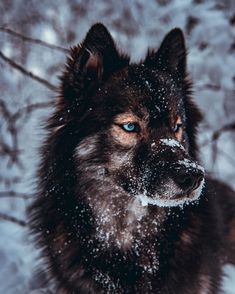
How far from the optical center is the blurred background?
5.23 metres

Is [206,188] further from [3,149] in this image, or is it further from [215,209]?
[3,149]

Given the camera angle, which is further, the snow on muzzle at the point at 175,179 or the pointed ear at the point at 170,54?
the pointed ear at the point at 170,54

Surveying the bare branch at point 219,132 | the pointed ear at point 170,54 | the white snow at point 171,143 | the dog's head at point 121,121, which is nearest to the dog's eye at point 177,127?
the dog's head at point 121,121

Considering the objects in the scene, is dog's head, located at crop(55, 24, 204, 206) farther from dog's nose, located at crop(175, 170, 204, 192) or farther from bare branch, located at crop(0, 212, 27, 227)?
bare branch, located at crop(0, 212, 27, 227)

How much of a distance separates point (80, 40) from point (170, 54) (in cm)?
226

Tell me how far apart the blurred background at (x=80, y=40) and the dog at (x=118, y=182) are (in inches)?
72.5

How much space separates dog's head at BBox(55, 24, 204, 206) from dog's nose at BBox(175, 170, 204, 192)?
5 cm

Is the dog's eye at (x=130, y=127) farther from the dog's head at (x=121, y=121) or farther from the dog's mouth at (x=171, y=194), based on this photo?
the dog's mouth at (x=171, y=194)

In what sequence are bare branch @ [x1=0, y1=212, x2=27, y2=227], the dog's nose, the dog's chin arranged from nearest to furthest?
the dog's nose < the dog's chin < bare branch @ [x1=0, y1=212, x2=27, y2=227]

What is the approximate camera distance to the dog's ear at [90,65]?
3.04m

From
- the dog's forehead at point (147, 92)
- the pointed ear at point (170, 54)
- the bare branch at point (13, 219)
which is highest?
the pointed ear at point (170, 54)

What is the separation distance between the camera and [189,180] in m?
2.74

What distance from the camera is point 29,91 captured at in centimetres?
552

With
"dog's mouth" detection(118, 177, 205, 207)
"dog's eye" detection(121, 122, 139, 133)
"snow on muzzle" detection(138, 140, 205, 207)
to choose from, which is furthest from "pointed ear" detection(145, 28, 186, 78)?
"dog's mouth" detection(118, 177, 205, 207)
